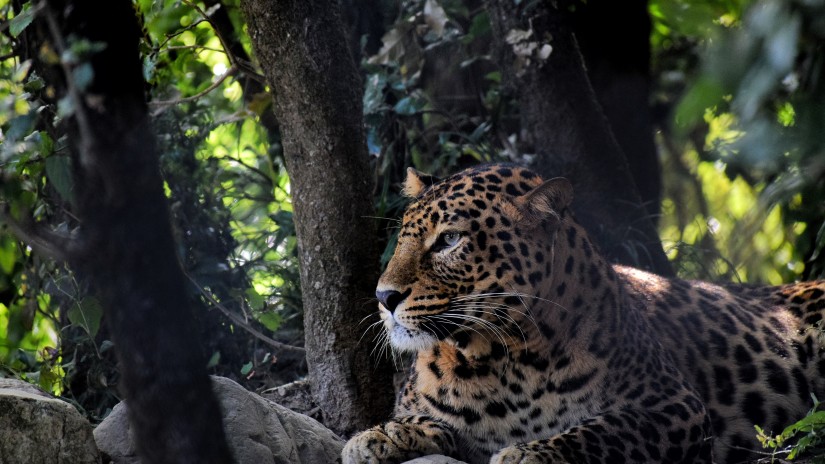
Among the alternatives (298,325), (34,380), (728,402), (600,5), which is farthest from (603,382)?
(600,5)

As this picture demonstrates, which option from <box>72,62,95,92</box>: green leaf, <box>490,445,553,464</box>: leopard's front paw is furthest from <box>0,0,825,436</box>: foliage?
<box>72,62,95,92</box>: green leaf

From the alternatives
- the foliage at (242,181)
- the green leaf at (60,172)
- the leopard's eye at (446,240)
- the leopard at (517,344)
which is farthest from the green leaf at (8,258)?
the leopard's eye at (446,240)

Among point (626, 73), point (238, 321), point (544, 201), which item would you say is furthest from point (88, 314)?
point (626, 73)

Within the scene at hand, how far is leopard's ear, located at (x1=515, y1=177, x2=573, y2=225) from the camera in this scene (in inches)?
206

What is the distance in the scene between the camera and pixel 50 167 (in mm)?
5418

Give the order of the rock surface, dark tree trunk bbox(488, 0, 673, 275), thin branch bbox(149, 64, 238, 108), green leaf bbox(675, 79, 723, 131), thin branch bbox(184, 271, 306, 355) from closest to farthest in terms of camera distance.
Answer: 1. green leaf bbox(675, 79, 723, 131)
2. the rock surface
3. thin branch bbox(184, 271, 306, 355)
4. thin branch bbox(149, 64, 238, 108)
5. dark tree trunk bbox(488, 0, 673, 275)

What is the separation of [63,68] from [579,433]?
10.5ft

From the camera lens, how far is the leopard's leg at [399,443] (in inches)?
197

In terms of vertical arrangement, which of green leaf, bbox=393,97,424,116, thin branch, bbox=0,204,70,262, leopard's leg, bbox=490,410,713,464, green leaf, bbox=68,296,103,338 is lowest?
leopard's leg, bbox=490,410,713,464

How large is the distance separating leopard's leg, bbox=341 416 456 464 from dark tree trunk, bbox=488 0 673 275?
9.16ft

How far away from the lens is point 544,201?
5.25 m

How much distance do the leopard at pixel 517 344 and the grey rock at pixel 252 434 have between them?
324 mm

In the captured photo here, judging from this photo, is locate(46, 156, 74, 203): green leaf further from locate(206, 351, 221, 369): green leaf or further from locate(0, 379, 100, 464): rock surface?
locate(206, 351, 221, 369): green leaf

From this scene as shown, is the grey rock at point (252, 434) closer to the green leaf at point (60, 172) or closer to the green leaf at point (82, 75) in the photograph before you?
the green leaf at point (60, 172)
